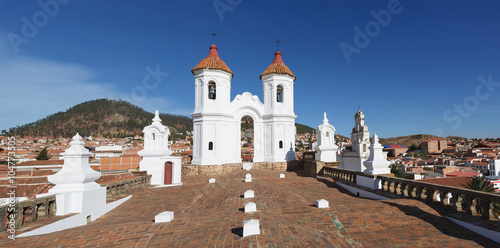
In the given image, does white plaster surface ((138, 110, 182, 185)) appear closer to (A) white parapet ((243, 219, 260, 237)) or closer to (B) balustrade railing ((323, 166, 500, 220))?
(B) balustrade railing ((323, 166, 500, 220))

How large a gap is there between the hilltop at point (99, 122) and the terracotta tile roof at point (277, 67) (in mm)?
127346

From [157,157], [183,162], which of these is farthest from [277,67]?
[183,162]

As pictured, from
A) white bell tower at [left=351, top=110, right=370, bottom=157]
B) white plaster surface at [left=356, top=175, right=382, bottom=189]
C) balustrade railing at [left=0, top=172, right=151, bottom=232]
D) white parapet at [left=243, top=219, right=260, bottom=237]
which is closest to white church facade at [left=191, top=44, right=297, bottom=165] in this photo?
white bell tower at [left=351, top=110, right=370, bottom=157]

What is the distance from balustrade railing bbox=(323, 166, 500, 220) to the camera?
550 cm

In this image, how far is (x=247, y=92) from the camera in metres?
22.5

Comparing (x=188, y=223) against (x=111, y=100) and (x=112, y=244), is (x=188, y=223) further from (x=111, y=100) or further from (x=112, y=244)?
(x=111, y=100)

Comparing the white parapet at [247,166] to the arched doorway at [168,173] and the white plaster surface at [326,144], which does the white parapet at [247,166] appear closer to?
the white plaster surface at [326,144]

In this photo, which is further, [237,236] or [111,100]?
[111,100]

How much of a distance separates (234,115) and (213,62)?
16.4ft

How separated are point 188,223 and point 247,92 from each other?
17.7 metres

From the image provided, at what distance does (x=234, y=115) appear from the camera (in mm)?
22234

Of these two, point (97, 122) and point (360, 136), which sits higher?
point (97, 122)

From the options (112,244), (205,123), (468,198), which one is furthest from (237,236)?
(205,123)

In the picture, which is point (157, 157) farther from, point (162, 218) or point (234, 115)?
point (162, 218)
